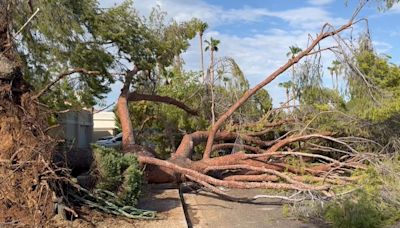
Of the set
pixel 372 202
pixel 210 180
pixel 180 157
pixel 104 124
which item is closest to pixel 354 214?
pixel 372 202

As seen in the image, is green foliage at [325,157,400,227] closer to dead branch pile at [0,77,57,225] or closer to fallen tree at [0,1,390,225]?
fallen tree at [0,1,390,225]

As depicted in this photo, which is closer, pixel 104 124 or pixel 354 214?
pixel 354 214

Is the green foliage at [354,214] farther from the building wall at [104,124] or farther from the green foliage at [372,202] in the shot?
the building wall at [104,124]

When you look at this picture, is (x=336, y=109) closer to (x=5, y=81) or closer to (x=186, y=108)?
(x=186, y=108)

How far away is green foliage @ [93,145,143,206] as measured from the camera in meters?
9.16

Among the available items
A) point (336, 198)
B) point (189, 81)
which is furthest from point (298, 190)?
point (189, 81)

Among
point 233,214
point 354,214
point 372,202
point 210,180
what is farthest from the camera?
point 210,180

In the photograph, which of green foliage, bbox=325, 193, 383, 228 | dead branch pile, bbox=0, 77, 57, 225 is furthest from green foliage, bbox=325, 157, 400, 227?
dead branch pile, bbox=0, 77, 57, 225

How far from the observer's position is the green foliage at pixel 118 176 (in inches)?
361

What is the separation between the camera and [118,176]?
9.23m

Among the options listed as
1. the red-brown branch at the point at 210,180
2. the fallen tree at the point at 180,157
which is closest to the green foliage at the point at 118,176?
the fallen tree at the point at 180,157

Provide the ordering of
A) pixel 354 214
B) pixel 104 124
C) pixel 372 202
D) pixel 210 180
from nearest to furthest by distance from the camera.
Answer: pixel 354 214, pixel 372 202, pixel 210 180, pixel 104 124

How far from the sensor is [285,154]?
41.2ft

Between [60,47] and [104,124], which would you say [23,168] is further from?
[104,124]
